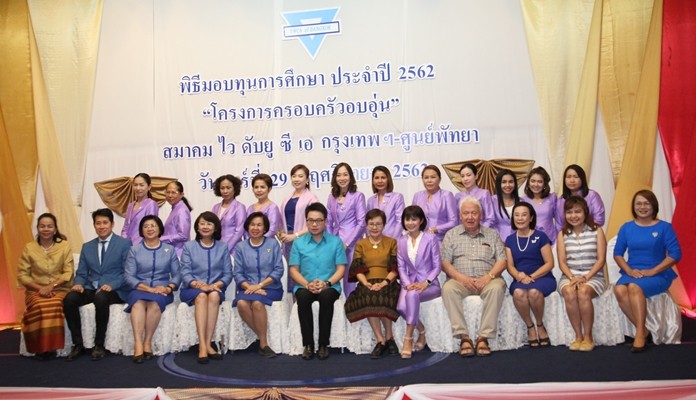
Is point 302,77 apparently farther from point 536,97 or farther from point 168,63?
point 536,97

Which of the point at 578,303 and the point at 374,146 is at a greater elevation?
the point at 374,146

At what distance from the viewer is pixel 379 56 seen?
5934 mm

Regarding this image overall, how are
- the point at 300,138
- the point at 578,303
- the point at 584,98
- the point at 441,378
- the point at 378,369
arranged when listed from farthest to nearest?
1. the point at 300,138
2. the point at 584,98
3. the point at 578,303
4. the point at 378,369
5. the point at 441,378

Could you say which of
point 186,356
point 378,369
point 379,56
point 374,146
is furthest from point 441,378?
point 379,56

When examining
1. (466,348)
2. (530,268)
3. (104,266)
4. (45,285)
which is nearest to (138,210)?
(104,266)

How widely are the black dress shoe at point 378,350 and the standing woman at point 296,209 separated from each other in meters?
1.10

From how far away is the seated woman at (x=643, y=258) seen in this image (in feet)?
13.8

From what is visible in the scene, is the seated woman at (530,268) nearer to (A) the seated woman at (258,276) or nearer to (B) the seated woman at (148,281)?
(A) the seated woman at (258,276)

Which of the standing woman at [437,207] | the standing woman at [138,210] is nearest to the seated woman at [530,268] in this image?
the standing woman at [437,207]

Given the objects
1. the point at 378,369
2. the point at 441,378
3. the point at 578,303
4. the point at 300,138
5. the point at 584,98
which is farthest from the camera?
the point at 300,138

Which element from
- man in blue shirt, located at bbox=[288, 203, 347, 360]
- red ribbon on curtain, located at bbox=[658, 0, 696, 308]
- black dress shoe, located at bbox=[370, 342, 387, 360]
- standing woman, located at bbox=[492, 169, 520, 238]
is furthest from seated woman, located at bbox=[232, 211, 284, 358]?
red ribbon on curtain, located at bbox=[658, 0, 696, 308]

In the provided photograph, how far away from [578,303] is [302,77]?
3.10 meters

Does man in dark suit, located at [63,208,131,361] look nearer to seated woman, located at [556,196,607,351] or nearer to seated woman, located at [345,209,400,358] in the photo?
seated woman, located at [345,209,400,358]

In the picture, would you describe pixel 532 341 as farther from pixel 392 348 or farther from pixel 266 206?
pixel 266 206
